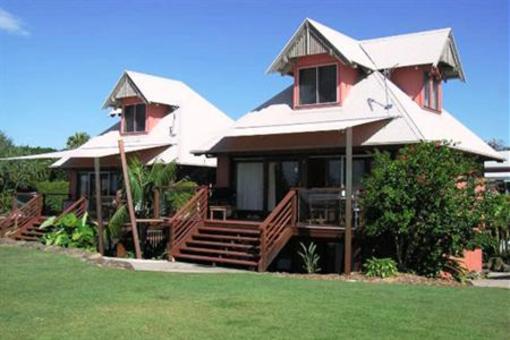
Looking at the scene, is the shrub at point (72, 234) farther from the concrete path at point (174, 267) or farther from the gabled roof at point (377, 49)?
the gabled roof at point (377, 49)

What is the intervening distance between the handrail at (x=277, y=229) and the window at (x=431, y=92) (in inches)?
292

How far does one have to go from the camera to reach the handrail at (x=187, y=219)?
18.9 meters

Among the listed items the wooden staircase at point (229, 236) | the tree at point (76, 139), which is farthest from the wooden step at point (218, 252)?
the tree at point (76, 139)

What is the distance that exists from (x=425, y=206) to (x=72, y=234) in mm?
12621

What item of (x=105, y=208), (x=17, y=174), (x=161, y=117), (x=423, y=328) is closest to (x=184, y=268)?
(x=105, y=208)

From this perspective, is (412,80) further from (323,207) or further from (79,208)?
(79,208)

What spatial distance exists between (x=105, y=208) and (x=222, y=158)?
475 cm

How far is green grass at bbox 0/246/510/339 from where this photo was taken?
7973 millimetres

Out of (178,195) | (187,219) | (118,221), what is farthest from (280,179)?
(118,221)

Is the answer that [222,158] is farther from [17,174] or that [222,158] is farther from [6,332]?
[17,174]

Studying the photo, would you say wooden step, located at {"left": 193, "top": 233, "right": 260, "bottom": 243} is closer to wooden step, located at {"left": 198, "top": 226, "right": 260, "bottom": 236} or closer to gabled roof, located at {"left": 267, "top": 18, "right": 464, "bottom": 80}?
wooden step, located at {"left": 198, "top": 226, "right": 260, "bottom": 236}

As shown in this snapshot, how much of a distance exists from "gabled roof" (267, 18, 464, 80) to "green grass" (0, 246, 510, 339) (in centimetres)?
990

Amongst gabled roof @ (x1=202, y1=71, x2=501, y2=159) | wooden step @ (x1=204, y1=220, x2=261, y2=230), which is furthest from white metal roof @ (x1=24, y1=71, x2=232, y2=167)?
wooden step @ (x1=204, y1=220, x2=261, y2=230)

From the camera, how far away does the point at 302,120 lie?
21047mm
